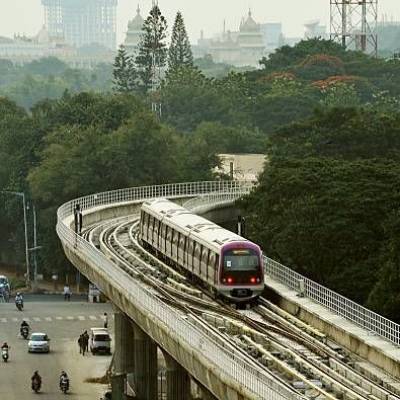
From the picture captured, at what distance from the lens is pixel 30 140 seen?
376 feet

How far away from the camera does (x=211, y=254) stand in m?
53.3

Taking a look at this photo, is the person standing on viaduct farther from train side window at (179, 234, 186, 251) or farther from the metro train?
train side window at (179, 234, 186, 251)

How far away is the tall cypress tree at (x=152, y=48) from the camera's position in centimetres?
15850

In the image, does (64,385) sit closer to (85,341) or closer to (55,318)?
(85,341)

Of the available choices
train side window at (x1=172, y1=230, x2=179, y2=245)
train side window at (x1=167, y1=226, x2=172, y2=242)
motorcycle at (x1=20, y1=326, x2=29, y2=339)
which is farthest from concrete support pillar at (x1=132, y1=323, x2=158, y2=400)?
motorcycle at (x1=20, y1=326, x2=29, y2=339)

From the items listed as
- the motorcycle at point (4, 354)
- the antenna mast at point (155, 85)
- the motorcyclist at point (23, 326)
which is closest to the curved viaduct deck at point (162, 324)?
the motorcyclist at point (23, 326)

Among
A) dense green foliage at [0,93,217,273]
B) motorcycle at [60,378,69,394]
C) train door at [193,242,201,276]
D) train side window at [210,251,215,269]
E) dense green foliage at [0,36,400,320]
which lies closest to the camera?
train side window at [210,251,215,269]

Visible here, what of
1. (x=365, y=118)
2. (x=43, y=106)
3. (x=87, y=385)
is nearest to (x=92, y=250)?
(x=87, y=385)

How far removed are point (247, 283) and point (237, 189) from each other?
38198 millimetres

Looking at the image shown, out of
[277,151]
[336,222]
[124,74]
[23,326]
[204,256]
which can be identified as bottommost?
[23,326]

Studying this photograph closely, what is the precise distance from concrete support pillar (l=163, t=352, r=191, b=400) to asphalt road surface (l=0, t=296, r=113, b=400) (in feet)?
36.2

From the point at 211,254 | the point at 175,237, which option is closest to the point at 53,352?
the point at 175,237

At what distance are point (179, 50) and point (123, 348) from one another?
11616cm

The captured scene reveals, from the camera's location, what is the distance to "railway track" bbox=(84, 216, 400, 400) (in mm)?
39062
